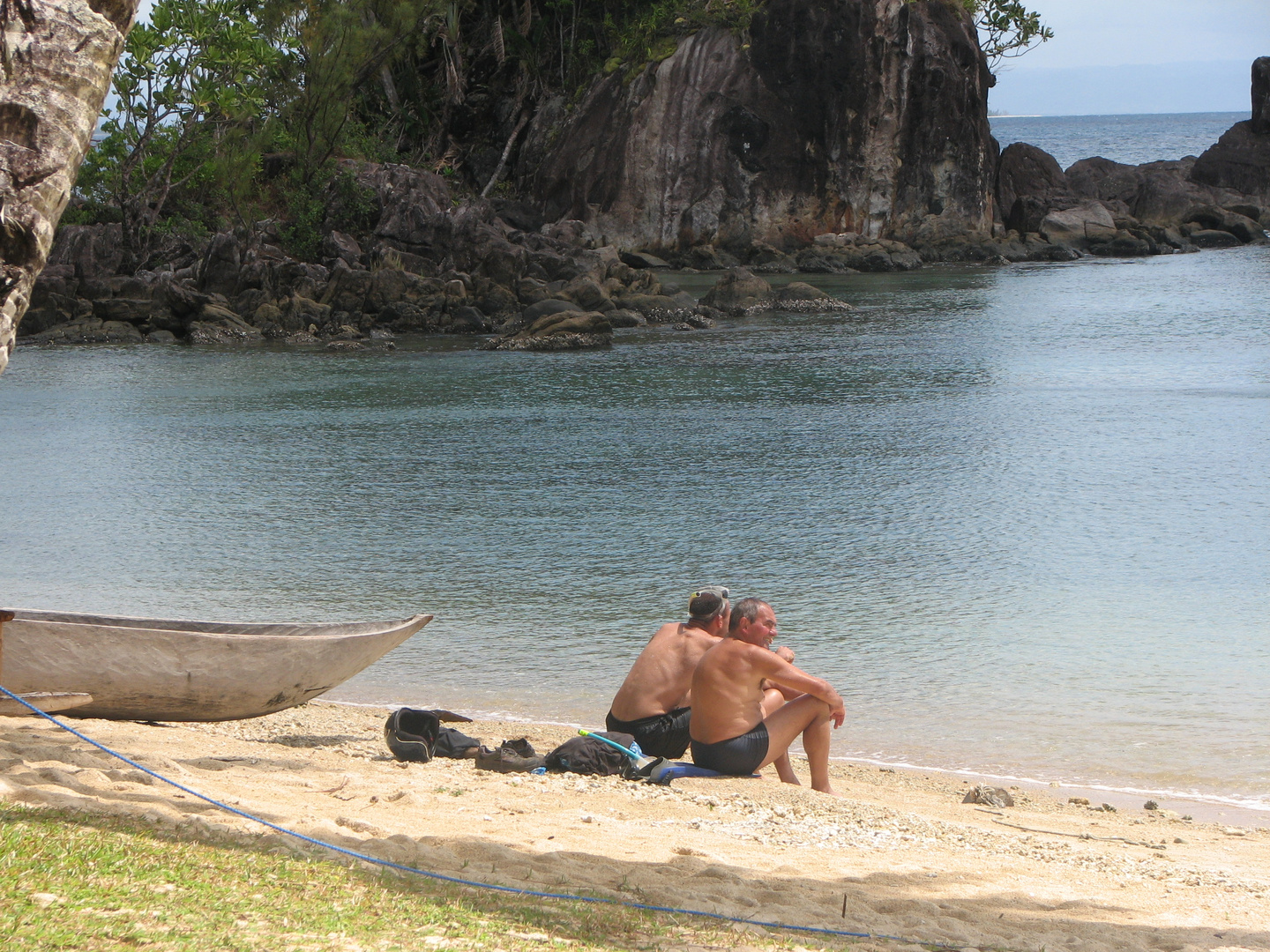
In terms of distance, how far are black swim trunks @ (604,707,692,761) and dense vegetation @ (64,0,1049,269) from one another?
28872mm

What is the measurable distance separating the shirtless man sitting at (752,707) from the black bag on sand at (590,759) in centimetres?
43

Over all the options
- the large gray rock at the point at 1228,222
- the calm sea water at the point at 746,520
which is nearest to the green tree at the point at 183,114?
the calm sea water at the point at 746,520

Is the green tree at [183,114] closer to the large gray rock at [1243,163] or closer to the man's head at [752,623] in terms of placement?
the man's head at [752,623]

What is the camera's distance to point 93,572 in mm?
11602

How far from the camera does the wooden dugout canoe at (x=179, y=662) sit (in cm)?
623

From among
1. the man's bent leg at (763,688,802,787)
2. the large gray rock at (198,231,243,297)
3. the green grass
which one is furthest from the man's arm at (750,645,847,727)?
the large gray rock at (198,231,243,297)

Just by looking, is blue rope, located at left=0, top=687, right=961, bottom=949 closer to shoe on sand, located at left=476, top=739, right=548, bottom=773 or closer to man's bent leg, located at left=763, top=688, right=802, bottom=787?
shoe on sand, located at left=476, top=739, right=548, bottom=773

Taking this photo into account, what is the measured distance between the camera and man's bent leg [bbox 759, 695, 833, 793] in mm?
6344

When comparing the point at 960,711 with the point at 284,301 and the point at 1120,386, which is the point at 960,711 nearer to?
the point at 1120,386

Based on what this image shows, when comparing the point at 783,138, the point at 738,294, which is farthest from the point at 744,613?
the point at 783,138

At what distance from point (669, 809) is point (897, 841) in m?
1.09

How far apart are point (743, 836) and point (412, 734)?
211 cm

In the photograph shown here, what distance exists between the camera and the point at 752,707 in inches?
254

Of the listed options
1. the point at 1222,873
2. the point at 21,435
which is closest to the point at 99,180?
the point at 21,435
